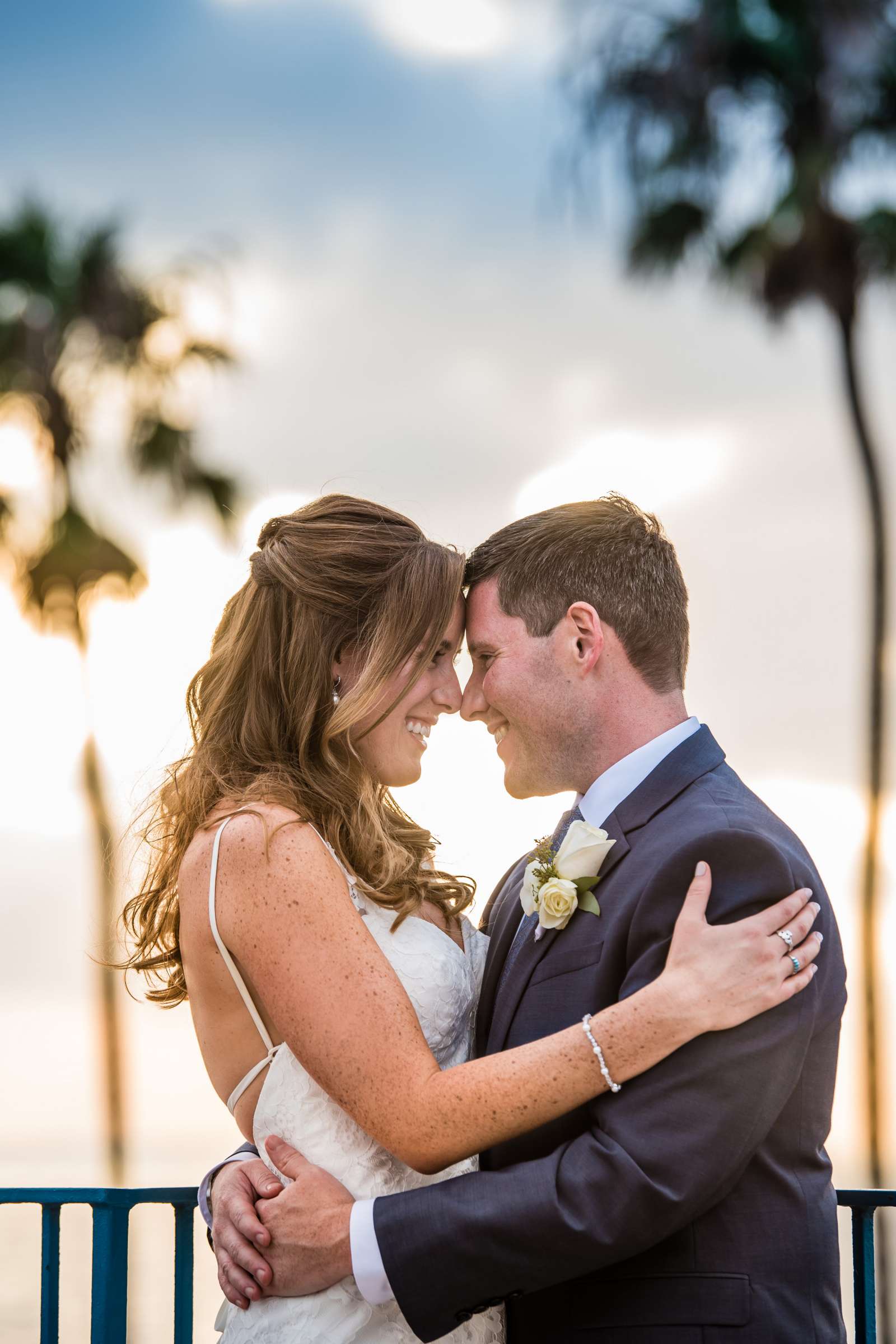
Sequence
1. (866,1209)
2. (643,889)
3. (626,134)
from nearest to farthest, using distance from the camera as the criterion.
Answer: (643,889)
(866,1209)
(626,134)

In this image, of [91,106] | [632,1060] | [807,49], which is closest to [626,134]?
[807,49]

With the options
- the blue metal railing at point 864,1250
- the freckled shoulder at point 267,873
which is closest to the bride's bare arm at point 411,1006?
the freckled shoulder at point 267,873

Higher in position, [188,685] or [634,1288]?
[188,685]

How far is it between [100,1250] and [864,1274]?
6.20 ft

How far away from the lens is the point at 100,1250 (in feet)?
11.0

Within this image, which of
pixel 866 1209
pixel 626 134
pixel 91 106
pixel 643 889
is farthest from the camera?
pixel 91 106

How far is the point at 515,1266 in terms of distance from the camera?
2.71 metres

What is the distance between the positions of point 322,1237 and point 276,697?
1.28m

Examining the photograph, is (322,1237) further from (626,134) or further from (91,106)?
(91,106)

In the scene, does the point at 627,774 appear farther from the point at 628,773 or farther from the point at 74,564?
the point at 74,564

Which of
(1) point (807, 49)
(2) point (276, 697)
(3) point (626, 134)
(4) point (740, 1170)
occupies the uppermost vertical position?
(1) point (807, 49)

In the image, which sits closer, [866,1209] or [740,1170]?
[740,1170]

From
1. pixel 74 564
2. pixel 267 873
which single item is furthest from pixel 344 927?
pixel 74 564

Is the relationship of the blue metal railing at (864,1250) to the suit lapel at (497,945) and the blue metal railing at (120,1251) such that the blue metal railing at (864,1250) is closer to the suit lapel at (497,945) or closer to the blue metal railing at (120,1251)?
the blue metal railing at (120,1251)
